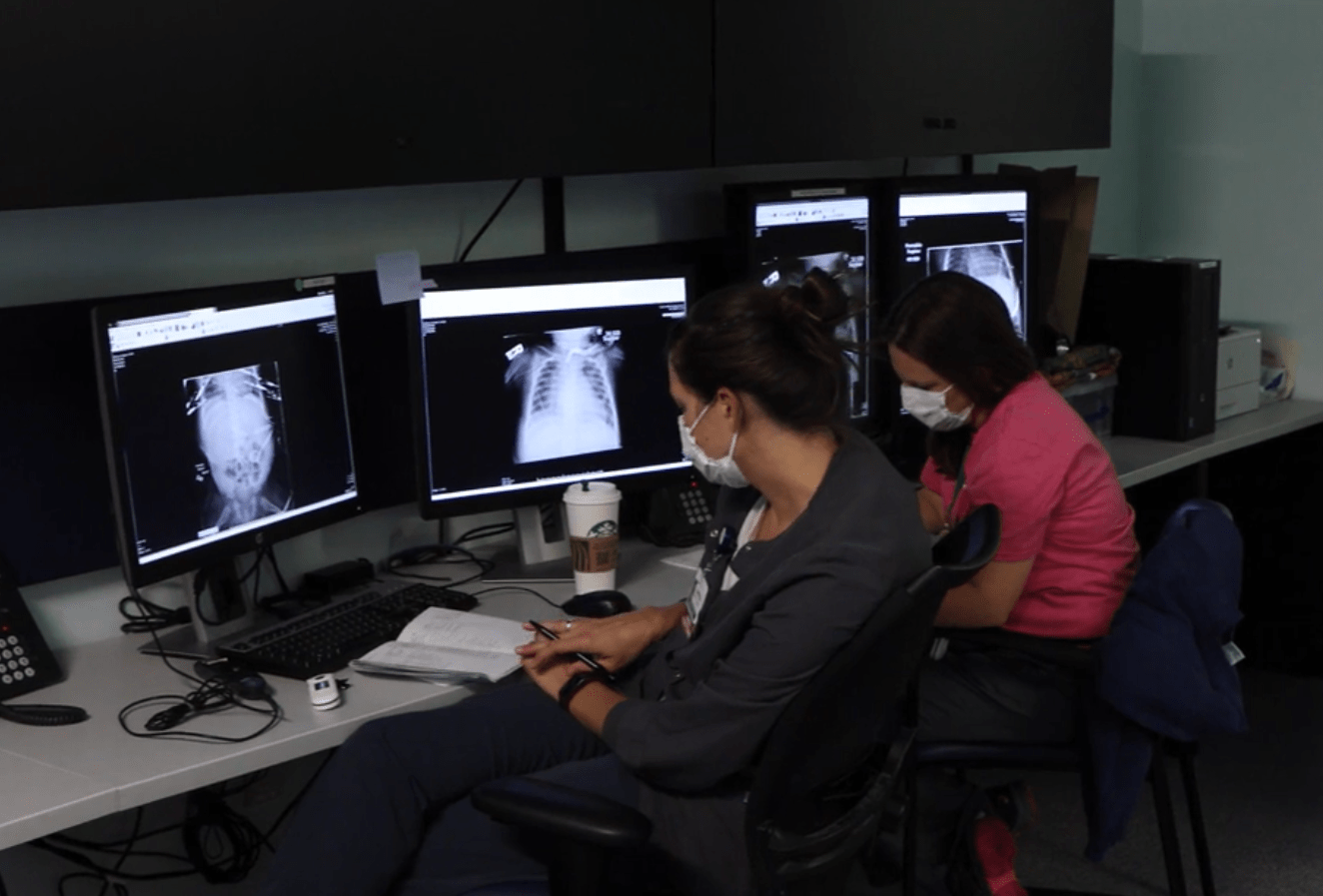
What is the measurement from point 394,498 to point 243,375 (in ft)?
1.55

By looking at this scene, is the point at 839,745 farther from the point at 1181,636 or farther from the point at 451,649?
the point at 1181,636

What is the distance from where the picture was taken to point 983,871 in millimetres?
2443

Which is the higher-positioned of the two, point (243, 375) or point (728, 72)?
point (728, 72)

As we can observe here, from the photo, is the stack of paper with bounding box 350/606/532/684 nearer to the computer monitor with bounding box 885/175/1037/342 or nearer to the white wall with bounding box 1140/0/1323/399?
the computer monitor with bounding box 885/175/1037/342

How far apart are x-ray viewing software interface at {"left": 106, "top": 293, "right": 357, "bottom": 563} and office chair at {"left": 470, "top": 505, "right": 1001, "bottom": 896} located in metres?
0.66

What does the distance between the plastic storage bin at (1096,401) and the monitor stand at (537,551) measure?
1.32 meters

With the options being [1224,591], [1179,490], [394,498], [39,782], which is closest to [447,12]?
[394,498]

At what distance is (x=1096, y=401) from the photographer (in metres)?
3.41

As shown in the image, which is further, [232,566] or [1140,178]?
[1140,178]

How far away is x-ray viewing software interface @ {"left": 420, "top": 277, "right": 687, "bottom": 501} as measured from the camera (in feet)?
7.71

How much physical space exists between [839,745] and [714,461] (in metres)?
0.42

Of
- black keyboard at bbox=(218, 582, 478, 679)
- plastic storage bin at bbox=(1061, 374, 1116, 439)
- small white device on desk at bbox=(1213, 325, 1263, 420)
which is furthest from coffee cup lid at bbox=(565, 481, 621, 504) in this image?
small white device on desk at bbox=(1213, 325, 1263, 420)

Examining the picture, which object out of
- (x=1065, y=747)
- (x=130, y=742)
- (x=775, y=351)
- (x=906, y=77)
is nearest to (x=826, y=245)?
(x=906, y=77)

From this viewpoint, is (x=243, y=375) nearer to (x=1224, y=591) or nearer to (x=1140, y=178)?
(x=1224, y=591)
